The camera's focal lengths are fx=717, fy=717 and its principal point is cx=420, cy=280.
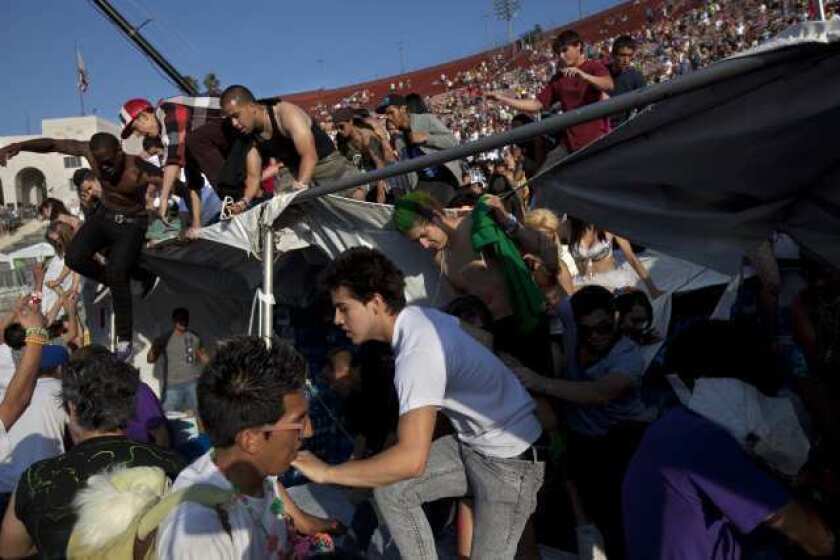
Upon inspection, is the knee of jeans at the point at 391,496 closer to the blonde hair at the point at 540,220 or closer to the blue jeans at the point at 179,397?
the blonde hair at the point at 540,220

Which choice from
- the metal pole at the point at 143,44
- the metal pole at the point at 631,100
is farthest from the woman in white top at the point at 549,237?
the metal pole at the point at 143,44

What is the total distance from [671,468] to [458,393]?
A: 0.97 m

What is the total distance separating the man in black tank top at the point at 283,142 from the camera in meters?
4.96

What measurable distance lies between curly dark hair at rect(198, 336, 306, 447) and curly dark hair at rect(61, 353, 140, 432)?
77cm

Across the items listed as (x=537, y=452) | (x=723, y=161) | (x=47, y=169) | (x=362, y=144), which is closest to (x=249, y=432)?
(x=537, y=452)

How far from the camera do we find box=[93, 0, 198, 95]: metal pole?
572 inches

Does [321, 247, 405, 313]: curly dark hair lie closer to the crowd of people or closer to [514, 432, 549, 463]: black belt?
the crowd of people

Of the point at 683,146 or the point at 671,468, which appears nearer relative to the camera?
the point at 671,468

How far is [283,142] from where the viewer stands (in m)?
5.31

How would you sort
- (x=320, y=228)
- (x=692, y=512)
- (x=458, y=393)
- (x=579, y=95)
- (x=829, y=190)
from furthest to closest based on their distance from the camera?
(x=579, y=95) → (x=320, y=228) → (x=458, y=393) → (x=829, y=190) → (x=692, y=512)

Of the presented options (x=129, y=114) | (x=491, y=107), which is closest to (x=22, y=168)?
(x=491, y=107)

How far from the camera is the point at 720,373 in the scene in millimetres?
1936

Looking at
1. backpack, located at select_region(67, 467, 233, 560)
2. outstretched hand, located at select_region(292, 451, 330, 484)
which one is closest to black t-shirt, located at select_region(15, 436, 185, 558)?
backpack, located at select_region(67, 467, 233, 560)

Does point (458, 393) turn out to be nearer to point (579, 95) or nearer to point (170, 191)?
point (579, 95)
